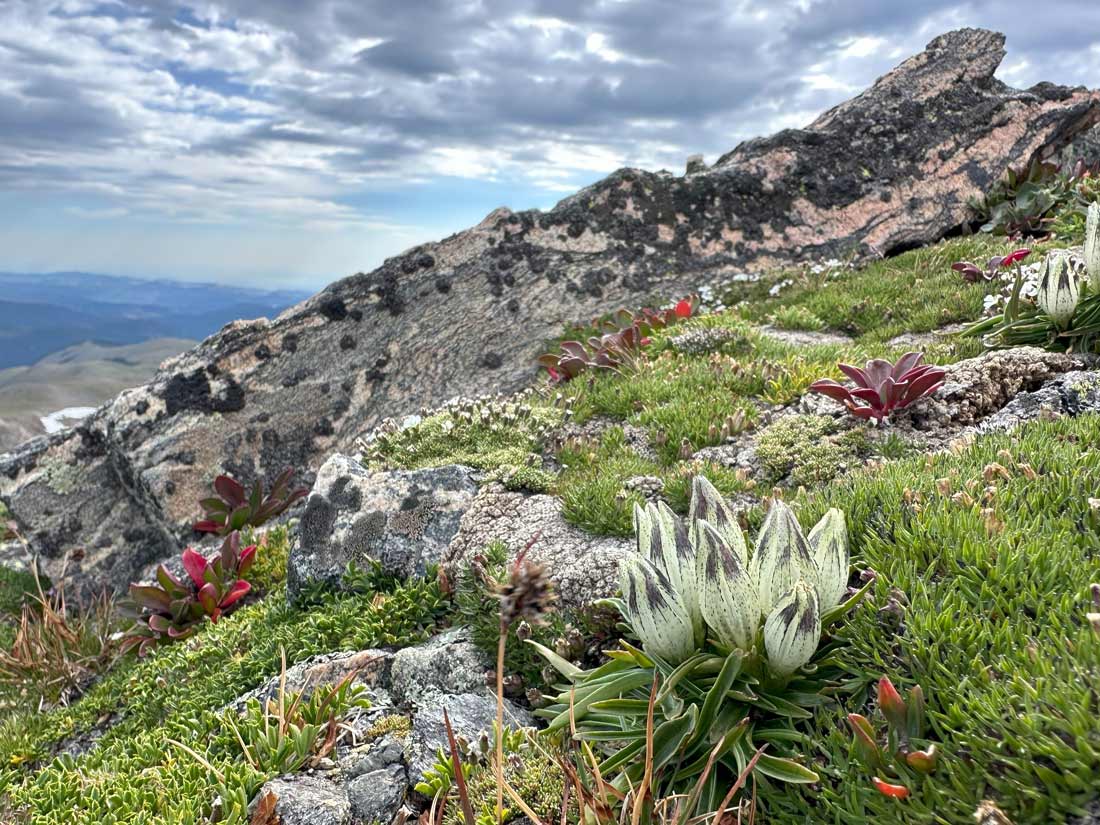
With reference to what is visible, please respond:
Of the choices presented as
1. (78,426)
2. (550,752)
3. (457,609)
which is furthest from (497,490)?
(78,426)

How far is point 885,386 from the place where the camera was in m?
5.57

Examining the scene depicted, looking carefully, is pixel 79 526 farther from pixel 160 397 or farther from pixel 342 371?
pixel 342 371

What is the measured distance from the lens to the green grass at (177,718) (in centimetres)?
371

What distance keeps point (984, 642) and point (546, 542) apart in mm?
2813

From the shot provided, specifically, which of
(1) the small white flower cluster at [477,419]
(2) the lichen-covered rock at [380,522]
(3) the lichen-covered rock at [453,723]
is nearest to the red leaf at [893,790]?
(3) the lichen-covered rock at [453,723]

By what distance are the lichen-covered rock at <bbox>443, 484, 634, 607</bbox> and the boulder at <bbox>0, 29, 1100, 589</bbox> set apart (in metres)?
5.34

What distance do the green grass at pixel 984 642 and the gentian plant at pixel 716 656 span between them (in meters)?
0.19

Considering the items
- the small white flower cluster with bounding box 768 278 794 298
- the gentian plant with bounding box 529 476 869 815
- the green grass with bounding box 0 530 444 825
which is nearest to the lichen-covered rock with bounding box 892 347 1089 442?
the gentian plant with bounding box 529 476 869 815

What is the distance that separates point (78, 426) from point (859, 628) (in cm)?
1153

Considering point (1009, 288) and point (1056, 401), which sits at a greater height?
point (1009, 288)

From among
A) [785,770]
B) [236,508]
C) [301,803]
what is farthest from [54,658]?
[785,770]

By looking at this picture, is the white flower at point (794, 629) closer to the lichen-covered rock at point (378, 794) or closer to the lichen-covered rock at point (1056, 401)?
the lichen-covered rock at point (378, 794)

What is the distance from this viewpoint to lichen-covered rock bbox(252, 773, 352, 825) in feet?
11.1

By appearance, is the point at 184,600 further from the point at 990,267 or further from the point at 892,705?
the point at 990,267
